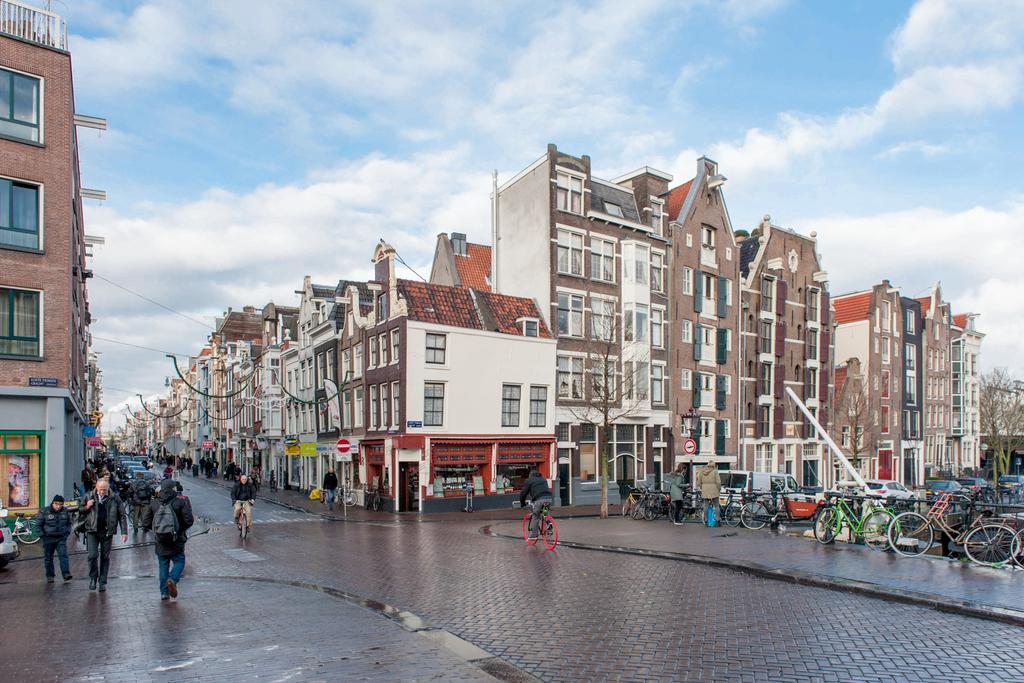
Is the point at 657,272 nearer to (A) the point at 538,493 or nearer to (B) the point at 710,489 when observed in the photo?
(B) the point at 710,489

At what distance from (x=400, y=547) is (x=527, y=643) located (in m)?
10.5

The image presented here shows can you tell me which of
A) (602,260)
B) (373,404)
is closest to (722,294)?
(602,260)

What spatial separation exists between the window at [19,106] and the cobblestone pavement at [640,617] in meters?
12.7

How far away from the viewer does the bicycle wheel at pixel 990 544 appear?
Answer: 534 inches

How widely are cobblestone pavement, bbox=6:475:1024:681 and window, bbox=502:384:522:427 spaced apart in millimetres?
16800

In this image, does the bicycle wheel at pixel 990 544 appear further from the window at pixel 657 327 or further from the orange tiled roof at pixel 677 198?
Result: the orange tiled roof at pixel 677 198

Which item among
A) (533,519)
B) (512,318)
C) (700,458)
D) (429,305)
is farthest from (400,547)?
(700,458)

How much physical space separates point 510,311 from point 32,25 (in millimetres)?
20719

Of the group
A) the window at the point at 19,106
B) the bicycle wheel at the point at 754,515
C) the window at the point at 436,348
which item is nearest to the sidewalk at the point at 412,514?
the window at the point at 436,348

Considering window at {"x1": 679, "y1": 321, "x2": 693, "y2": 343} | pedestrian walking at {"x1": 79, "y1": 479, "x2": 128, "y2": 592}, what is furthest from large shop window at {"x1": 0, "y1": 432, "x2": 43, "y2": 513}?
window at {"x1": 679, "y1": 321, "x2": 693, "y2": 343}

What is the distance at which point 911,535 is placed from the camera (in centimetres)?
Result: 1543

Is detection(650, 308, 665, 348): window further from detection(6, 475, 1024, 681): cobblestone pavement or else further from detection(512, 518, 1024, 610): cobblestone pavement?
detection(6, 475, 1024, 681): cobblestone pavement

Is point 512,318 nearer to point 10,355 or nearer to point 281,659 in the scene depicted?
point 10,355

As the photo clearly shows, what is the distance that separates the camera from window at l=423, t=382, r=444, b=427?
31.8 metres
